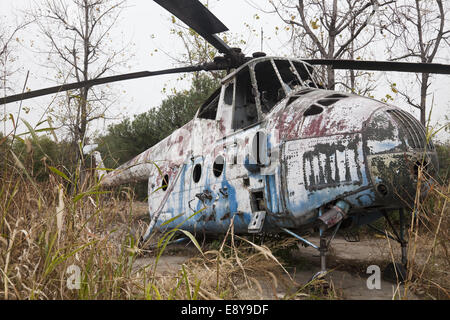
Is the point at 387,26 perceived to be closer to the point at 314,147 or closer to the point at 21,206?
the point at 314,147

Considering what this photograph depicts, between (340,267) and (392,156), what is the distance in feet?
7.93

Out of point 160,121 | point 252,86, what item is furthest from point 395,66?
point 160,121

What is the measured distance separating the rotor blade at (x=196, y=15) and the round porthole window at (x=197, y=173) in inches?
88.9

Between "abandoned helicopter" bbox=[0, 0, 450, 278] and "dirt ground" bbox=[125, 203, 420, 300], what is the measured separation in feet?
1.85

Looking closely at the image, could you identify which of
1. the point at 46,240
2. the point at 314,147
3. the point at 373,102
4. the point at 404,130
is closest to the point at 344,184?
the point at 314,147

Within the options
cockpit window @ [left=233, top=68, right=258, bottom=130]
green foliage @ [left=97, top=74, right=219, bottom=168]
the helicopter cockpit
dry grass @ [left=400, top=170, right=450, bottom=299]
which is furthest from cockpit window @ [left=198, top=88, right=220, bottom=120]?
green foliage @ [left=97, top=74, right=219, bottom=168]

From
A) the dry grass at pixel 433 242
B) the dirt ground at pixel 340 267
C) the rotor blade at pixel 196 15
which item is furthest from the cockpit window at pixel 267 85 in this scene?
the dry grass at pixel 433 242

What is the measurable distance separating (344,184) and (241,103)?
2.81m

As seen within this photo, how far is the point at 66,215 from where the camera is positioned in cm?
223

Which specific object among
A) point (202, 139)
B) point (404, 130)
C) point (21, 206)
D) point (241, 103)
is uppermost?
point (241, 103)

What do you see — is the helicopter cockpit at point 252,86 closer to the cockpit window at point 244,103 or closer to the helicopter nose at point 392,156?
the cockpit window at point 244,103

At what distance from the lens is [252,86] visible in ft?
16.7

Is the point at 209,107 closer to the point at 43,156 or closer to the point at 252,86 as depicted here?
the point at 252,86

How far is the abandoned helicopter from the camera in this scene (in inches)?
128
